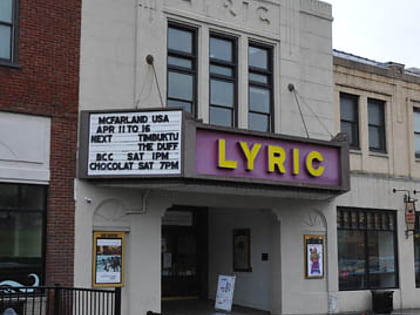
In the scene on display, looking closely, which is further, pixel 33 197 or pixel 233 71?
pixel 233 71

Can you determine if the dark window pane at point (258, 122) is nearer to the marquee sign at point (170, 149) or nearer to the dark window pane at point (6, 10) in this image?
the marquee sign at point (170, 149)

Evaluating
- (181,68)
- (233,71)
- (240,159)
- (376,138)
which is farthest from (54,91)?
(376,138)

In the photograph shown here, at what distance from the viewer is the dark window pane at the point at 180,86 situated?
1697cm

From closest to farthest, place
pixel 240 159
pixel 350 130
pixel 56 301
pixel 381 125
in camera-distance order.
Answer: pixel 56 301, pixel 240 159, pixel 350 130, pixel 381 125

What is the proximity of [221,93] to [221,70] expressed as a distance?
2.12ft

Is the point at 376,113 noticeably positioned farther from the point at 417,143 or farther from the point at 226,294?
the point at 226,294

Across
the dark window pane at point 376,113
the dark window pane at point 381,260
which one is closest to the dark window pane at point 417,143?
the dark window pane at point 376,113

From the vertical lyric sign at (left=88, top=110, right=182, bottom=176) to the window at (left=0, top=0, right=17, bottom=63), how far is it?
7.41 feet

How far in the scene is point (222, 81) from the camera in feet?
58.7

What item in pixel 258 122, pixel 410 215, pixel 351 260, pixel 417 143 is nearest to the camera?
pixel 258 122

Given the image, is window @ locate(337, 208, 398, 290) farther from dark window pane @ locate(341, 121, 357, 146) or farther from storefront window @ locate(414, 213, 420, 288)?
dark window pane @ locate(341, 121, 357, 146)

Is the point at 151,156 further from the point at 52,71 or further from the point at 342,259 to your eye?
the point at 342,259

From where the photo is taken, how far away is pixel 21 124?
47.0 ft

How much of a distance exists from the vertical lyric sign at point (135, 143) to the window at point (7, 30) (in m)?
2.26
